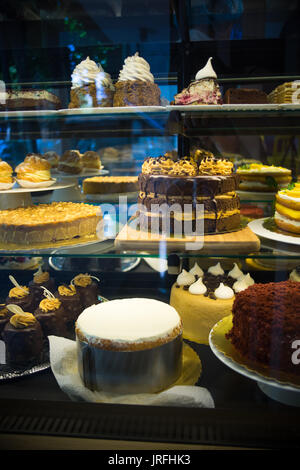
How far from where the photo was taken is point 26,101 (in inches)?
64.3

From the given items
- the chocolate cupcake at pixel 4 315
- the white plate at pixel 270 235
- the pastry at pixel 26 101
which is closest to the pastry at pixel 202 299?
the white plate at pixel 270 235

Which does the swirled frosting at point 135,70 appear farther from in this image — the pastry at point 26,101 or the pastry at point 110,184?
the pastry at point 110,184

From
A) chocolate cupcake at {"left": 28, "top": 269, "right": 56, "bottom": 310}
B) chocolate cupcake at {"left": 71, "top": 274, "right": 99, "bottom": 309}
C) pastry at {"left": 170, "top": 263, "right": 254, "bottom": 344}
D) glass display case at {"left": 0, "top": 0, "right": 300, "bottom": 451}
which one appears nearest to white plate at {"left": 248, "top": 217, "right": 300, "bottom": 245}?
glass display case at {"left": 0, "top": 0, "right": 300, "bottom": 451}

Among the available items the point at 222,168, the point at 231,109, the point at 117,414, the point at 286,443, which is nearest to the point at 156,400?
the point at 117,414

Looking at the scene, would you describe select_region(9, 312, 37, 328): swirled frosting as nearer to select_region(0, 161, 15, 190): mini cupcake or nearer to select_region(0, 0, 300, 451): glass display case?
select_region(0, 0, 300, 451): glass display case

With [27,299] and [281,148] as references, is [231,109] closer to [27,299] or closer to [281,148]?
[281,148]

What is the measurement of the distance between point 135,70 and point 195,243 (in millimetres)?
830

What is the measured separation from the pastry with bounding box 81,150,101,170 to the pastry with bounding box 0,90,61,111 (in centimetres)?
42

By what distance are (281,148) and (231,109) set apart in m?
0.62

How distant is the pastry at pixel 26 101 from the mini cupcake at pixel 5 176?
0.90 ft

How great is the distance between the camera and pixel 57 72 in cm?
177

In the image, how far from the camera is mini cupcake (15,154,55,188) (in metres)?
1.81

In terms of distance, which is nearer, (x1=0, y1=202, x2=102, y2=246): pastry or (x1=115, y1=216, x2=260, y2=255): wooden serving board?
(x1=115, y1=216, x2=260, y2=255): wooden serving board

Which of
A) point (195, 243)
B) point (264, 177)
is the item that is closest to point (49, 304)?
point (195, 243)
